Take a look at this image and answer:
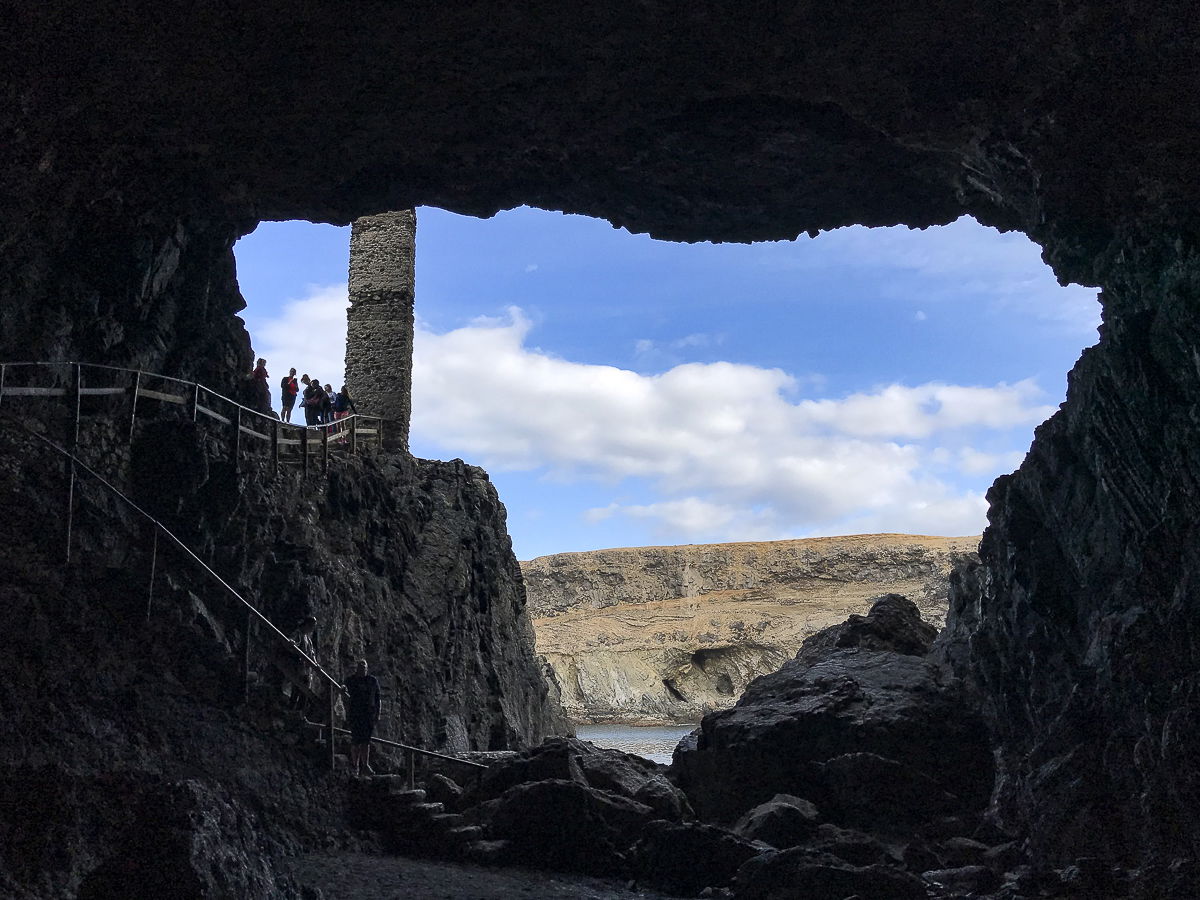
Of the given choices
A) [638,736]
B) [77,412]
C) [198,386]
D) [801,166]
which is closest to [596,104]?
[801,166]

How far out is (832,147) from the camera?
47.1 feet

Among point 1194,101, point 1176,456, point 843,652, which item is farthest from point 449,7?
point 843,652

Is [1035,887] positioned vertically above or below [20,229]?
below

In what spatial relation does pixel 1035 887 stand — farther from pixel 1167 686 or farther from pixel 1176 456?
pixel 1176 456

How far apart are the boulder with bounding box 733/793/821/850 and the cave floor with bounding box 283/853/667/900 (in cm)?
211

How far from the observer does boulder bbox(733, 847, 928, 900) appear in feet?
27.2

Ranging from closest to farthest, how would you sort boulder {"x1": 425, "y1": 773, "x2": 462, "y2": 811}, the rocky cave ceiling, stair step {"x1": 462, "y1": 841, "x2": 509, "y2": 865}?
stair step {"x1": 462, "y1": 841, "x2": 509, "y2": 865}
the rocky cave ceiling
boulder {"x1": 425, "y1": 773, "x2": 462, "y2": 811}

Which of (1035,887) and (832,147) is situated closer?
(1035,887)

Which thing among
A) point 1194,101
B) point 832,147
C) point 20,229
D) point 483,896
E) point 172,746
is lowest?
point 483,896

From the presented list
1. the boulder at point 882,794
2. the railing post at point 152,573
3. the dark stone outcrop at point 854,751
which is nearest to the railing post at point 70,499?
the railing post at point 152,573

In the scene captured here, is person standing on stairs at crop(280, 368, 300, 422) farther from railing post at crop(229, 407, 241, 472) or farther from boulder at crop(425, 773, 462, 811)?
boulder at crop(425, 773, 462, 811)

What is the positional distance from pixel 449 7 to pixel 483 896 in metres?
9.26

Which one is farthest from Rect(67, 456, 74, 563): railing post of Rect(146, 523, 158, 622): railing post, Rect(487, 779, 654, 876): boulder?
Rect(487, 779, 654, 876): boulder

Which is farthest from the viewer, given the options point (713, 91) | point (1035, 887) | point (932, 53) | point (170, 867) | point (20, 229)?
point (713, 91)
